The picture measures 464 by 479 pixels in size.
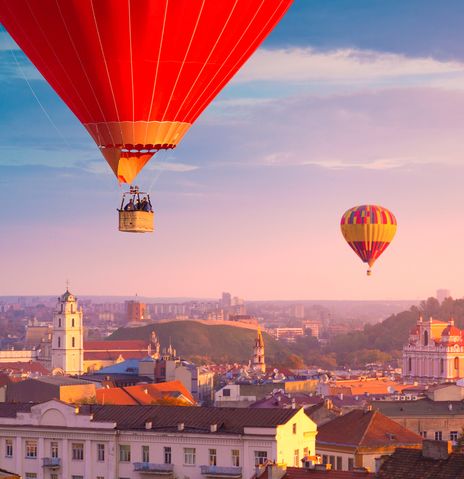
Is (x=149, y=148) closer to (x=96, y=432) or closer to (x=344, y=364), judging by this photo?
(x=96, y=432)

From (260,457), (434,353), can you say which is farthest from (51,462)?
(434,353)

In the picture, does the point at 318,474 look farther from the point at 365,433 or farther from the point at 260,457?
the point at 365,433

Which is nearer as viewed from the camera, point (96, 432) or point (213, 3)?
point (213, 3)

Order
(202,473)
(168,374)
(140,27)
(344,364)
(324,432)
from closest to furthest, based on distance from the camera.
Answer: (140,27) < (202,473) < (324,432) < (168,374) < (344,364)

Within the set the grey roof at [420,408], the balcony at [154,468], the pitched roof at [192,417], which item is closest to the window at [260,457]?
the pitched roof at [192,417]

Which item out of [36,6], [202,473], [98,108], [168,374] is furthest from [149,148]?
[168,374]

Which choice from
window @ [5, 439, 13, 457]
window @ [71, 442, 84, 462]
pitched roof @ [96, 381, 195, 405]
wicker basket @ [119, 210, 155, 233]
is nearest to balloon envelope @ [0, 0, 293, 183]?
wicker basket @ [119, 210, 155, 233]
